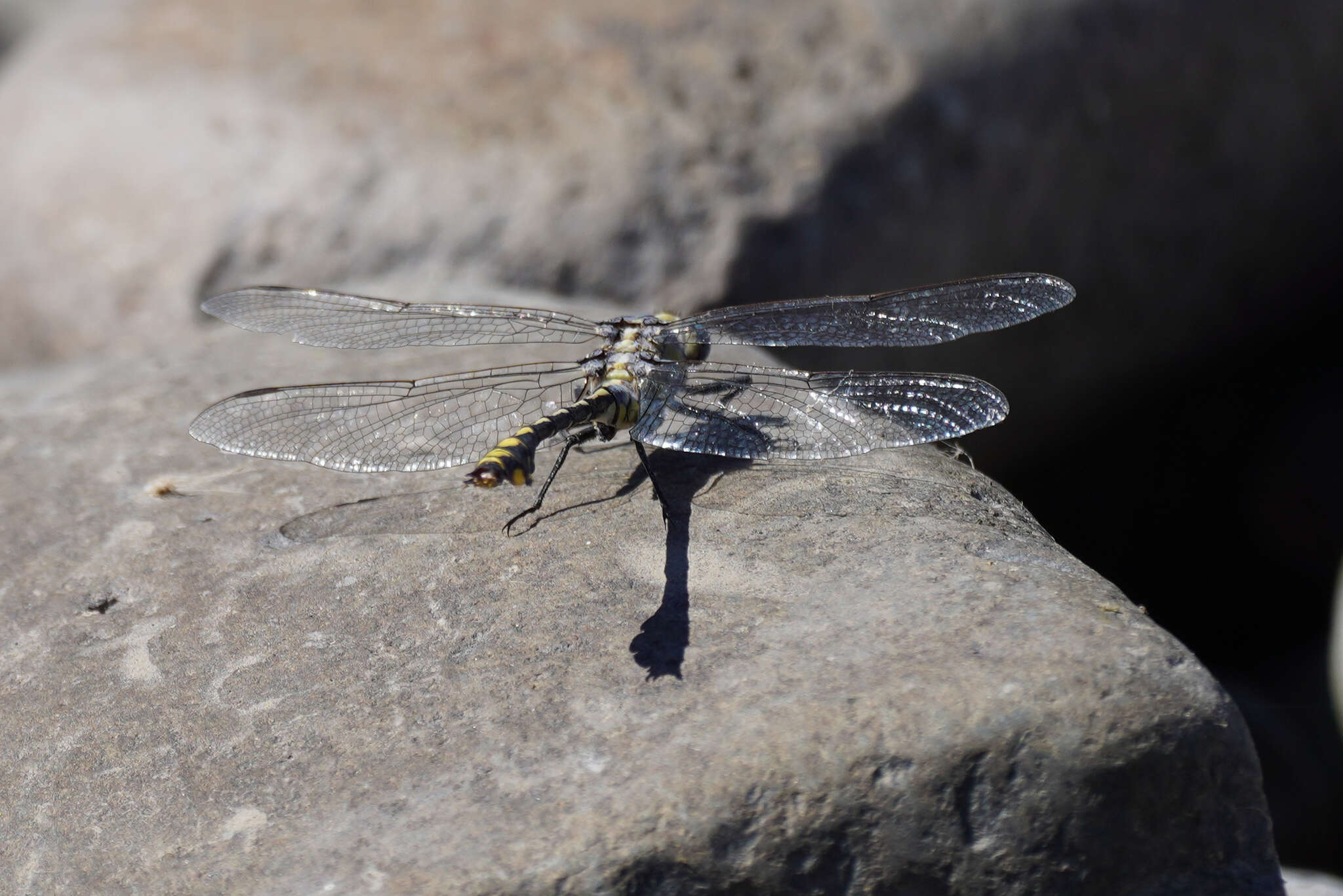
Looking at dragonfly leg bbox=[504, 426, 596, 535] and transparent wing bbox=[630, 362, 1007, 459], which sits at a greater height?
transparent wing bbox=[630, 362, 1007, 459]

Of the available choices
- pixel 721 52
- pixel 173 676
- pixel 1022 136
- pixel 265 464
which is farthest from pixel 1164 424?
pixel 173 676

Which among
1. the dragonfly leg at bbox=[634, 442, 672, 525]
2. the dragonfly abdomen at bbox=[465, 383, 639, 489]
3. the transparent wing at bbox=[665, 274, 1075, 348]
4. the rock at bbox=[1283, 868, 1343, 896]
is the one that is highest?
the transparent wing at bbox=[665, 274, 1075, 348]

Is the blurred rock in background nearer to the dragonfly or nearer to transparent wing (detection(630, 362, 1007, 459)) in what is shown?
the dragonfly

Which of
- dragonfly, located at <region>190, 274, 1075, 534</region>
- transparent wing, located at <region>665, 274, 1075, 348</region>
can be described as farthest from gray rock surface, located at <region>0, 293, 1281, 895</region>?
transparent wing, located at <region>665, 274, 1075, 348</region>

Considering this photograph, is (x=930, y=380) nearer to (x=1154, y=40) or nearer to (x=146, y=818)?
(x=146, y=818)

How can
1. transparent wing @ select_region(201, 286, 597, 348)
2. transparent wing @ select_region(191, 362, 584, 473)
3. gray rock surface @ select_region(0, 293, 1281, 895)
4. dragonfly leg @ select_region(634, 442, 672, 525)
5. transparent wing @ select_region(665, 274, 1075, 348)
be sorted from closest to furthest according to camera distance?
gray rock surface @ select_region(0, 293, 1281, 895) < dragonfly leg @ select_region(634, 442, 672, 525) < transparent wing @ select_region(191, 362, 584, 473) < transparent wing @ select_region(665, 274, 1075, 348) < transparent wing @ select_region(201, 286, 597, 348)

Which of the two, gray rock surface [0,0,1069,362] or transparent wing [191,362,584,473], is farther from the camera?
gray rock surface [0,0,1069,362]
